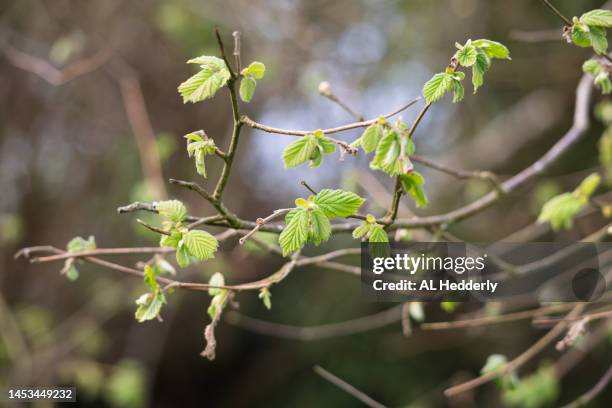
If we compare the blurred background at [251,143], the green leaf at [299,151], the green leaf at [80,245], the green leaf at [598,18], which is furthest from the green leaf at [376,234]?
the blurred background at [251,143]

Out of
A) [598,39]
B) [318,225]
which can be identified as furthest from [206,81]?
[598,39]

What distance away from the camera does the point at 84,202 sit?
3521 millimetres

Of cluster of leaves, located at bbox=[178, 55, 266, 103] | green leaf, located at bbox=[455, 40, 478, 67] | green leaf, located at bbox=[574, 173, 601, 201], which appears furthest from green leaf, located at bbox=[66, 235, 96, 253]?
green leaf, located at bbox=[574, 173, 601, 201]

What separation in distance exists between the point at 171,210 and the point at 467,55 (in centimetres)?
52

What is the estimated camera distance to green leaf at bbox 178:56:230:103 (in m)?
0.82

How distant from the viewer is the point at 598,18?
0.88 m

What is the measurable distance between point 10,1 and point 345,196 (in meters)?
3.23

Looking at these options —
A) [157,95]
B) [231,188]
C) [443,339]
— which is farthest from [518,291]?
[157,95]

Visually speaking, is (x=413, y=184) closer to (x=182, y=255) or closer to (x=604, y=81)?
(x=182, y=255)

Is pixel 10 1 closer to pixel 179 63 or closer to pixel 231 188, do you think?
pixel 179 63

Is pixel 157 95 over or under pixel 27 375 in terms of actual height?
over

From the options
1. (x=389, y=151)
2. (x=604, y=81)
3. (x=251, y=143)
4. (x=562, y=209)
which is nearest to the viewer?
(x=389, y=151)

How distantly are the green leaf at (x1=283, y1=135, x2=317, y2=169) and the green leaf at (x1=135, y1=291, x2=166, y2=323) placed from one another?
338mm

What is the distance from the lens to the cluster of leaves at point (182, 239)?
863 millimetres
